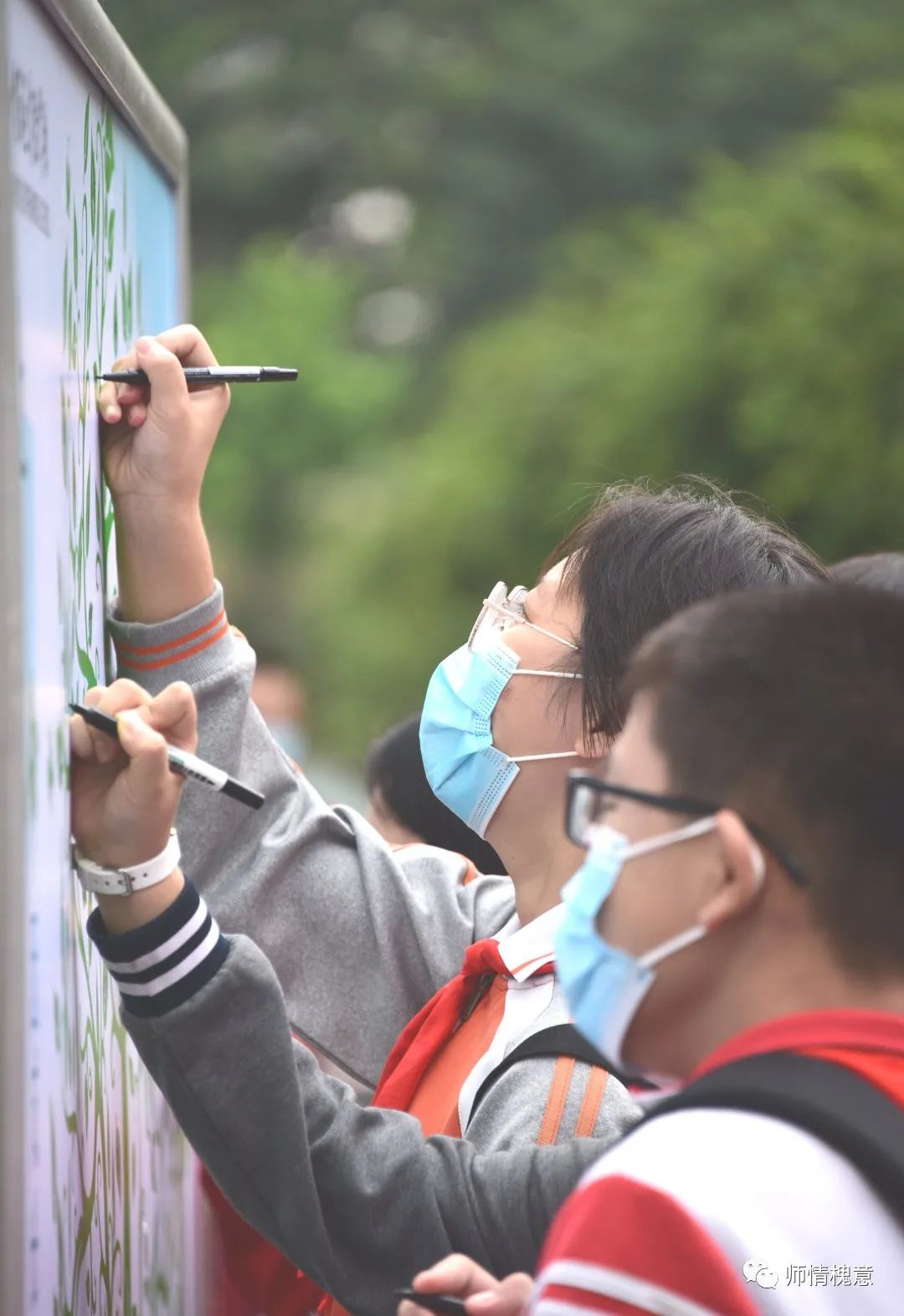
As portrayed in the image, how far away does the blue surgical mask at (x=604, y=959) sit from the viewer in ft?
4.77

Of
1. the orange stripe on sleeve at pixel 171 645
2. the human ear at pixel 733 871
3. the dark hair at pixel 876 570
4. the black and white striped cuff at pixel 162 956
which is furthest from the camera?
the dark hair at pixel 876 570

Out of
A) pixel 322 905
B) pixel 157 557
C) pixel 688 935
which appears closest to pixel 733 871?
pixel 688 935

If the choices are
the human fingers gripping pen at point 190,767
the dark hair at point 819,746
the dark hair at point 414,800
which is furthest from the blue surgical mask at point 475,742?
the dark hair at point 414,800

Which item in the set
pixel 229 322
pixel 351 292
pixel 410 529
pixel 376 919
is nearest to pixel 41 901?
pixel 376 919

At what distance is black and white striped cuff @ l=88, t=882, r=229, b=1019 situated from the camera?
63.6 inches

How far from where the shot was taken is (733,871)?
1409 mm

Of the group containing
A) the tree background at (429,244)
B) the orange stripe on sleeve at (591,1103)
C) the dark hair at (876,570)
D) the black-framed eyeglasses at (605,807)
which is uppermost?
the tree background at (429,244)

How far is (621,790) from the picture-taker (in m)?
1.47

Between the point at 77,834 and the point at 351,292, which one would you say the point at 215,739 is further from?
the point at 351,292

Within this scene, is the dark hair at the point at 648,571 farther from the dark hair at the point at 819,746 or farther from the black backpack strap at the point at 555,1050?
the dark hair at the point at 819,746

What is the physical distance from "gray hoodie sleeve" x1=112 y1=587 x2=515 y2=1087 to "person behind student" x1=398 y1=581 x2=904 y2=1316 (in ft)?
2.88

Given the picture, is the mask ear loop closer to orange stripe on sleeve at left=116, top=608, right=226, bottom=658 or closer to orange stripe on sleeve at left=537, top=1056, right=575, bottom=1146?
orange stripe on sleeve at left=537, top=1056, right=575, bottom=1146

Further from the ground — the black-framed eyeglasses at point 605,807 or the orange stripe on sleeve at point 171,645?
the orange stripe on sleeve at point 171,645

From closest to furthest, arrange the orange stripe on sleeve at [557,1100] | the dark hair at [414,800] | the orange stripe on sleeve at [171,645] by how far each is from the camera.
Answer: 1. the orange stripe on sleeve at [557,1100]
2. the orange stripe on sleeve at [171,645]
3. the dark hair at [414,800]
